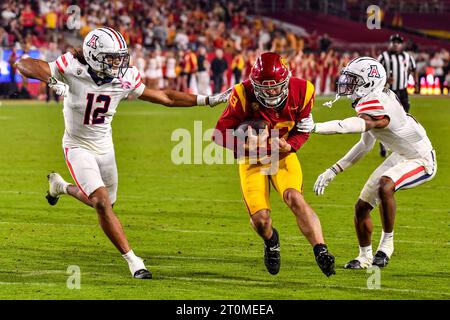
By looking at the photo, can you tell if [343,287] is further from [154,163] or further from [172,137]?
[172,137]

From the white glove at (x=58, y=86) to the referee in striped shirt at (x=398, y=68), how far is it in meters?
9.22

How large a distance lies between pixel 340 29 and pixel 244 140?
114ft

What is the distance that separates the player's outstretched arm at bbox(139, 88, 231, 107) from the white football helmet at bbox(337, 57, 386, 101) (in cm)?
92

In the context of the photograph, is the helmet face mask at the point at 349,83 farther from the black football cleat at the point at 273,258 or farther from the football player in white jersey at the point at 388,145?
the black football cleat at the point at 273,258

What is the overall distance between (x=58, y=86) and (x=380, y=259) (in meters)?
2.65

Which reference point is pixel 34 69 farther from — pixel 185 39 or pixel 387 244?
pixel 185 39

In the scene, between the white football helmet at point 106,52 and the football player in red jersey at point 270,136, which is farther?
the white football helmet at point 106,52

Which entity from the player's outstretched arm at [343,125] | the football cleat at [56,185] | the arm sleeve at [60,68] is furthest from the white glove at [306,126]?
the football cleat at [56,185]

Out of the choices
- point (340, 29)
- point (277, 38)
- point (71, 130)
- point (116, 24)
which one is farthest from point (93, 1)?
point (71, 130)

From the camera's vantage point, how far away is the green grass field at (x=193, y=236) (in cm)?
750

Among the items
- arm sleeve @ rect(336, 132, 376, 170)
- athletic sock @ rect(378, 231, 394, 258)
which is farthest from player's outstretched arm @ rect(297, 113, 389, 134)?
athletic sock @ rect(378, 231, 394, 258)

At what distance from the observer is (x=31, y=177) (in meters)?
13.9

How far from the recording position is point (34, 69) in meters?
8.02

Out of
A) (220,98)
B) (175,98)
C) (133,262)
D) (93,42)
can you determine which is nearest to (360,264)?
(220,98)
